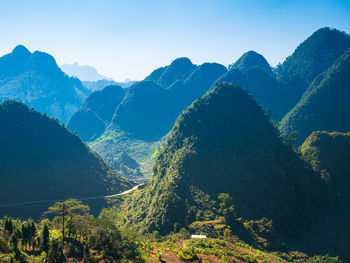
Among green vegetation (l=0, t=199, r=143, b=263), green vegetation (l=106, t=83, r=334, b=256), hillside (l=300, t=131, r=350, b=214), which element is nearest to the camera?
green vegetation (l=0, t=199, r=143, b=263)

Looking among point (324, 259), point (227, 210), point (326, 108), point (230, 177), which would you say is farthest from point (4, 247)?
point (326, 108)

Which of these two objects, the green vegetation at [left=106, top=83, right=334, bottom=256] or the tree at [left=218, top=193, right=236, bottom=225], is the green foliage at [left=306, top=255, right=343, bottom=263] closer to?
the green vegetation at [left=106, top=83, right=334, bottom=256]

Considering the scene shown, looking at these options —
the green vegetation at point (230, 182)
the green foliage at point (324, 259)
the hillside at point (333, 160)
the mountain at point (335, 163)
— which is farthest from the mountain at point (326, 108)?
the green foliage at point (324, 259)

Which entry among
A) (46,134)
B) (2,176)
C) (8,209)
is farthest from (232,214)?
(46,134)

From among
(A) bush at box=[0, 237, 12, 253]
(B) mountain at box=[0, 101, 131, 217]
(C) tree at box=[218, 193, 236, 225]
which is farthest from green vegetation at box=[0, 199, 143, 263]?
(B) mountain at box=[0, 101, 131, 217]

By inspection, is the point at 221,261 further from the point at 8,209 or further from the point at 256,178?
the point at 8,209

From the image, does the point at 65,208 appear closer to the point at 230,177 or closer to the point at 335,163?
the point at 230,177
